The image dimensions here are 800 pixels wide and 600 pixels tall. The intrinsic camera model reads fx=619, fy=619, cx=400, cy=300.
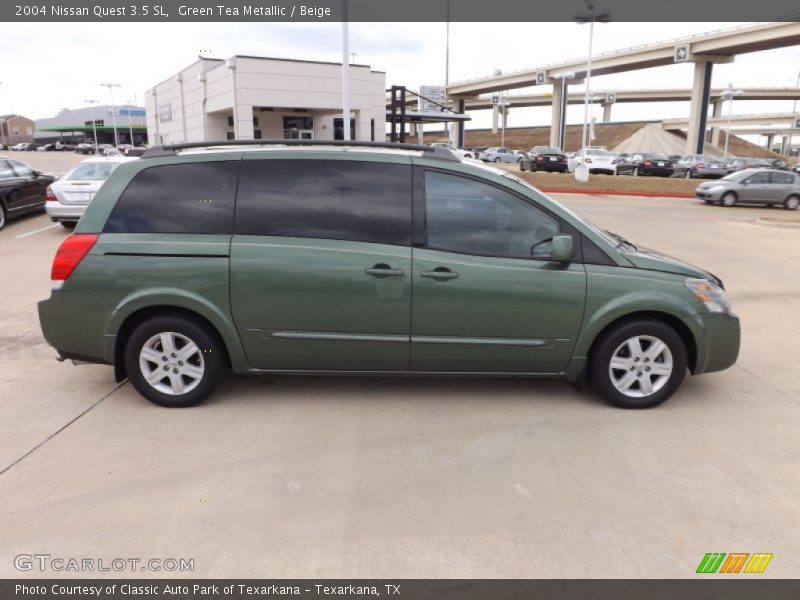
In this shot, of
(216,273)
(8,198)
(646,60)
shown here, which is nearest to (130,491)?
(216,273)

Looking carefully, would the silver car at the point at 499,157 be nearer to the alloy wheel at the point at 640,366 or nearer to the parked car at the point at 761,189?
the parked car at the point at 761,189

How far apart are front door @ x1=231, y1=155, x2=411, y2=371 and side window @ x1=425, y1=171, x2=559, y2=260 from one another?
229 mm

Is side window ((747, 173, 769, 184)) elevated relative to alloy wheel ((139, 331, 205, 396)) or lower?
elevated

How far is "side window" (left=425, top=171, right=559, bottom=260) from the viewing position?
14.6ft

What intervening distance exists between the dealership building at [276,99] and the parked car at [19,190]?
24.1m

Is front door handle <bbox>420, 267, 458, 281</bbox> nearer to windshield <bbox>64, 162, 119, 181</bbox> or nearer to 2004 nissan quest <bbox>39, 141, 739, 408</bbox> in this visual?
2004 nissan quest <bbox>39, 141, 739, 408</bbox>

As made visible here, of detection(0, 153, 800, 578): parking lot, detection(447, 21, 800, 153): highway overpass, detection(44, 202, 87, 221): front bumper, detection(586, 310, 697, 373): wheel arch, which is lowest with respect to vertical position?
detection(0, 153, 800, 578): parking lot

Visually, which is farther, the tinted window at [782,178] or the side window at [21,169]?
the tinted window at [782,178]

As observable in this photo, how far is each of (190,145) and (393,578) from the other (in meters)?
3.57

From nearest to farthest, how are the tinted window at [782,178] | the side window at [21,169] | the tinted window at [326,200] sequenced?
the tinted window at [326,200] < the side window at [21,169] < the tinted window at [782,178]

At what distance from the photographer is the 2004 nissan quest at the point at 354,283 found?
4.34m

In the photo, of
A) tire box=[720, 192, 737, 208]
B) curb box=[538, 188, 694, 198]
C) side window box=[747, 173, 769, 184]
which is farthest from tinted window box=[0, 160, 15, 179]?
side window box=[747, 173, 769, 184]

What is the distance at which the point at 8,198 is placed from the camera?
1356cm

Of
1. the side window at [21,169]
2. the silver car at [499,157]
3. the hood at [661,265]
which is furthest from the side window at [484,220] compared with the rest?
the silver car at [499,157]
